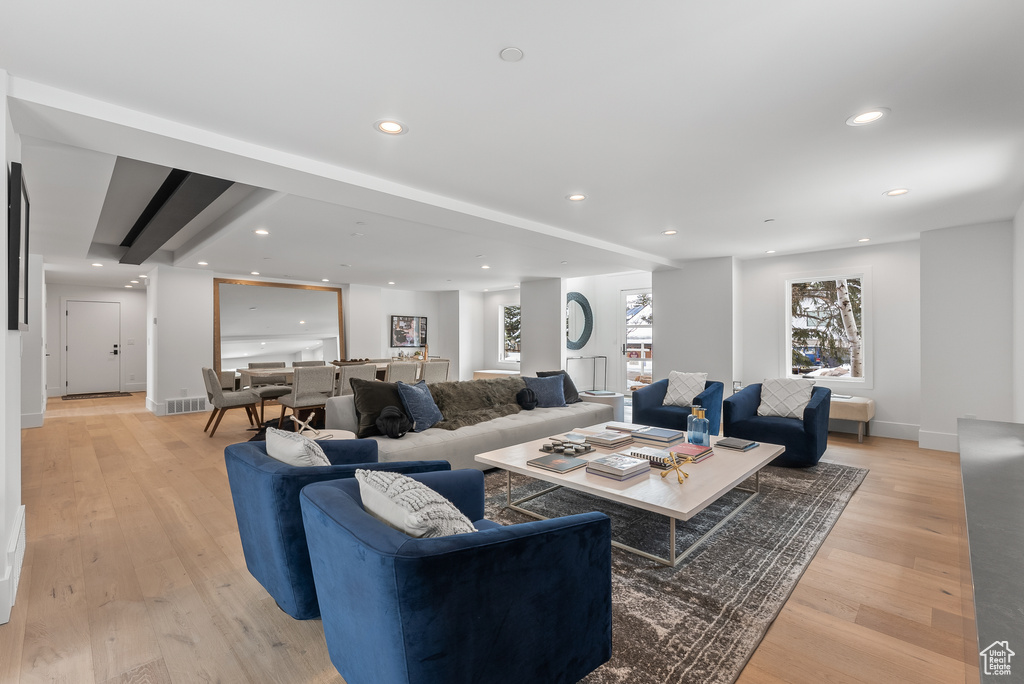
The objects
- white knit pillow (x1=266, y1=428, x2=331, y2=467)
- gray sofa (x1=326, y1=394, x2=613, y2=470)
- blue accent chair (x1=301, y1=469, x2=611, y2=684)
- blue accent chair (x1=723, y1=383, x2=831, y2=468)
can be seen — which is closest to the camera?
blue accent chair (x1=301, y1=469, x2=611, y2=684)

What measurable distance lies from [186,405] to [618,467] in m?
7.56

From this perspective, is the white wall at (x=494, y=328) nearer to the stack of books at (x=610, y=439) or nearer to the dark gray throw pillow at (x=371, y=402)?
the dark gray throw pillow at (x=371, y=402)

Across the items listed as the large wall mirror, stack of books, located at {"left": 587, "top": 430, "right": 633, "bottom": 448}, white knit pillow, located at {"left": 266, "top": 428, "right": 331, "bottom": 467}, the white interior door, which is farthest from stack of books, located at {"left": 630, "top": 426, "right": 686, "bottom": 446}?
the white interior door

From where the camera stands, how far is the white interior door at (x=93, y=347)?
9.38 meters

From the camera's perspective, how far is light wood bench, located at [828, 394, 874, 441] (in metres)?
5.35

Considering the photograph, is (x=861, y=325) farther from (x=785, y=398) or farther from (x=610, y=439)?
(x=610, y=439)

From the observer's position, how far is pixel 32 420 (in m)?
6.24

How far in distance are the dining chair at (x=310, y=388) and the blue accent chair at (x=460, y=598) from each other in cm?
423

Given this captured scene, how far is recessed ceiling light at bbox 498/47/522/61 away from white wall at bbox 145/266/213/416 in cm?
768

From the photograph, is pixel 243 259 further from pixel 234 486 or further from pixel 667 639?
pixel 667 639

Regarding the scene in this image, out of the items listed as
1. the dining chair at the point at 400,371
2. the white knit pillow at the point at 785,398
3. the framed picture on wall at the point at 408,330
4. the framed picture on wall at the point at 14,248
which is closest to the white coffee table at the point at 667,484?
the white knit pillow at the point at 785,398

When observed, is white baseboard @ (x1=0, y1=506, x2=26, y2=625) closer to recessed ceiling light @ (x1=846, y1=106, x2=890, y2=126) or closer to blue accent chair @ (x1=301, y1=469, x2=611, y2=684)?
blue accent chair @ (x1=301, y1=469, x2=611, y2=684)

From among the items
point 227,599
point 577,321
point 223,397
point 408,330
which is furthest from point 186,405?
point 577,321

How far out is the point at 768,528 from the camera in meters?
2.95
